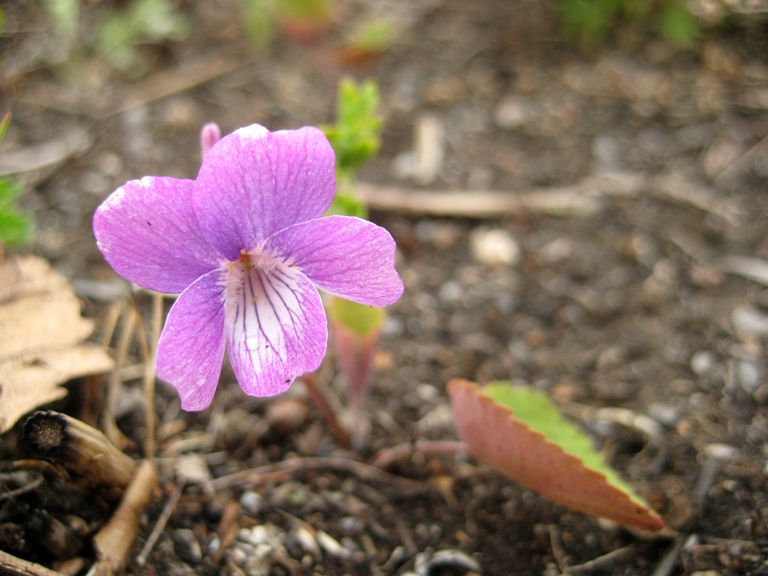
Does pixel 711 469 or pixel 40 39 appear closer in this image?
pixel 711 469

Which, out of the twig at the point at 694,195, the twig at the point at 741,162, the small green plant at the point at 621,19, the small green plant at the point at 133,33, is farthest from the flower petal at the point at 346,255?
the small green plant at the point at 621,19

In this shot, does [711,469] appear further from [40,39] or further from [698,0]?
[40,39]

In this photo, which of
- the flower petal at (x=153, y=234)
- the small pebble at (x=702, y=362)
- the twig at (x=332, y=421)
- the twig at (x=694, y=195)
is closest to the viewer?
the flower petal at (x=153, y=234)

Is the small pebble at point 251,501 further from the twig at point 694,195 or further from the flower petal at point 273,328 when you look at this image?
the twig at point 694,195

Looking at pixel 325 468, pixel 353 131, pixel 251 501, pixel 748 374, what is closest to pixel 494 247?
pixel 748 374

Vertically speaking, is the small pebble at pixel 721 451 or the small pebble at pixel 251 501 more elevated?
the small pebble at pixel 251 501

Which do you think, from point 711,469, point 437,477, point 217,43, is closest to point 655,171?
point 711,469
